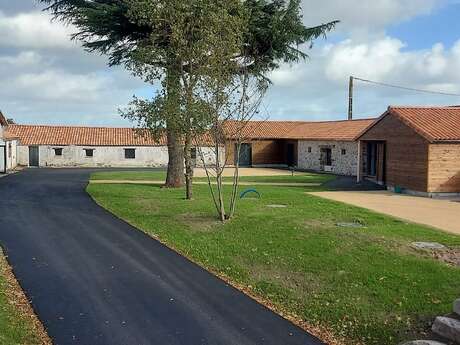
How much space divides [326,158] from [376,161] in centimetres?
1368

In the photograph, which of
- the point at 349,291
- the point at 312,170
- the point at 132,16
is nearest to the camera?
the point at 349,291

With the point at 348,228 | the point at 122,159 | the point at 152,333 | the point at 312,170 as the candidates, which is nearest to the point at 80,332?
the point at 152,333

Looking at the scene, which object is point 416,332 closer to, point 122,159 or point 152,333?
point 152,333

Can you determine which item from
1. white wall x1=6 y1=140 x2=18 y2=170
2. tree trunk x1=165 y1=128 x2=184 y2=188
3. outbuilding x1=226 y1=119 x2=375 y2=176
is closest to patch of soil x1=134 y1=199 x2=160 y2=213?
tree trunk x1=165 y1=128 x2=184 y2=188

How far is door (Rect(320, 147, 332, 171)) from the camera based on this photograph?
154 ft

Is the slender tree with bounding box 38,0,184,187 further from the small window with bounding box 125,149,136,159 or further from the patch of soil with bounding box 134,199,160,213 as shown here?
the small window with bounding box 125,149,136,159

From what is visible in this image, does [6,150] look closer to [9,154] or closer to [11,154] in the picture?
[9,154]

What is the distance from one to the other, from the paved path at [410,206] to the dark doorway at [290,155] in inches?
1030

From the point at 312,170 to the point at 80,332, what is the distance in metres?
42.8

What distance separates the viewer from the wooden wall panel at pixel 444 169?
26469 mm

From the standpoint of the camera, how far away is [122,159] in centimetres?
5759

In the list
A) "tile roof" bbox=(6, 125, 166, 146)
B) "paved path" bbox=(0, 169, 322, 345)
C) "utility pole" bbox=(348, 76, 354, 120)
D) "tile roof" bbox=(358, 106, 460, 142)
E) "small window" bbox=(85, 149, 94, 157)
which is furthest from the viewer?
"small window" bbox=(85, 149, 94, 157)

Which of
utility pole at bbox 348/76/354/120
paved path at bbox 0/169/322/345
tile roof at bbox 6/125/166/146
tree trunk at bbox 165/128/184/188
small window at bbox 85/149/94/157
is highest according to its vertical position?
utility pole at bbox 348/76/354/120

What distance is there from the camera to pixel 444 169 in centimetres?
2656
